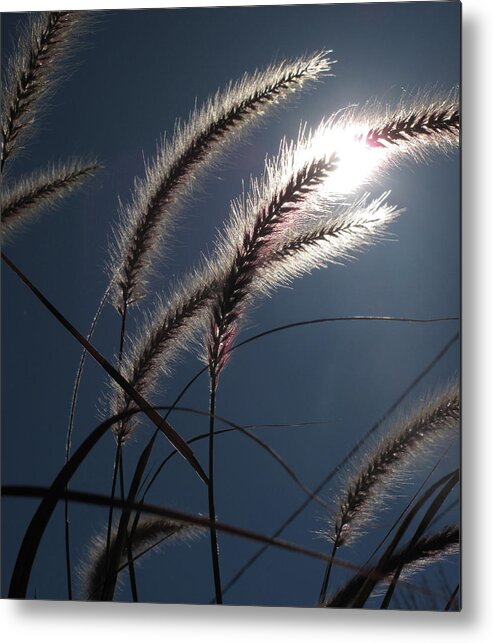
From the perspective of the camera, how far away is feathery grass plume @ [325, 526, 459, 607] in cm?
176

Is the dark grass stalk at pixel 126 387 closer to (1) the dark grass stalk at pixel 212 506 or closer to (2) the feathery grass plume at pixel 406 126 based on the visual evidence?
(1) the dark grass stalk at pixel 212 506

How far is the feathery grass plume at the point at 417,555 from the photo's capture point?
5.79ft

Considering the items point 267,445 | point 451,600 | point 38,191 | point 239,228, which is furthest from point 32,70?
point 451,600

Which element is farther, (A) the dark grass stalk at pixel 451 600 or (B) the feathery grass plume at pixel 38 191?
(B) the feathery grass plume at pixel 38 191

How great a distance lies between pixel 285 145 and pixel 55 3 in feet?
1.80

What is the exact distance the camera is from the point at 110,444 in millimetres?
1845

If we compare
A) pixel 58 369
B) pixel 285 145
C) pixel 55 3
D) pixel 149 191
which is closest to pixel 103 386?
pixel 58 369

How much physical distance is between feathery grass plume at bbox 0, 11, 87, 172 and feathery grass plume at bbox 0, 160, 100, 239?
0.06 meters

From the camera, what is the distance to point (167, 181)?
185 centimetres

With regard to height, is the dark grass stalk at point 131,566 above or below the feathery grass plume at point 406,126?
below

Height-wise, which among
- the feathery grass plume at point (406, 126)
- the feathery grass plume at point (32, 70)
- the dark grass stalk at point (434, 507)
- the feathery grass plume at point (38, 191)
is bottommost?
the dark grass stalk at point (434, 507)

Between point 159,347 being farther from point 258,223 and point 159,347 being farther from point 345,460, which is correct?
point 345,460

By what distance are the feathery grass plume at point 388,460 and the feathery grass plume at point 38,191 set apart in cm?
77

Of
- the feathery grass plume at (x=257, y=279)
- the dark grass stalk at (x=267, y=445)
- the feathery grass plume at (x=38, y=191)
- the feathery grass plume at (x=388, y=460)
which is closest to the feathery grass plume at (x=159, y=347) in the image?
the feathery grass plume at (x=257, y=279)
